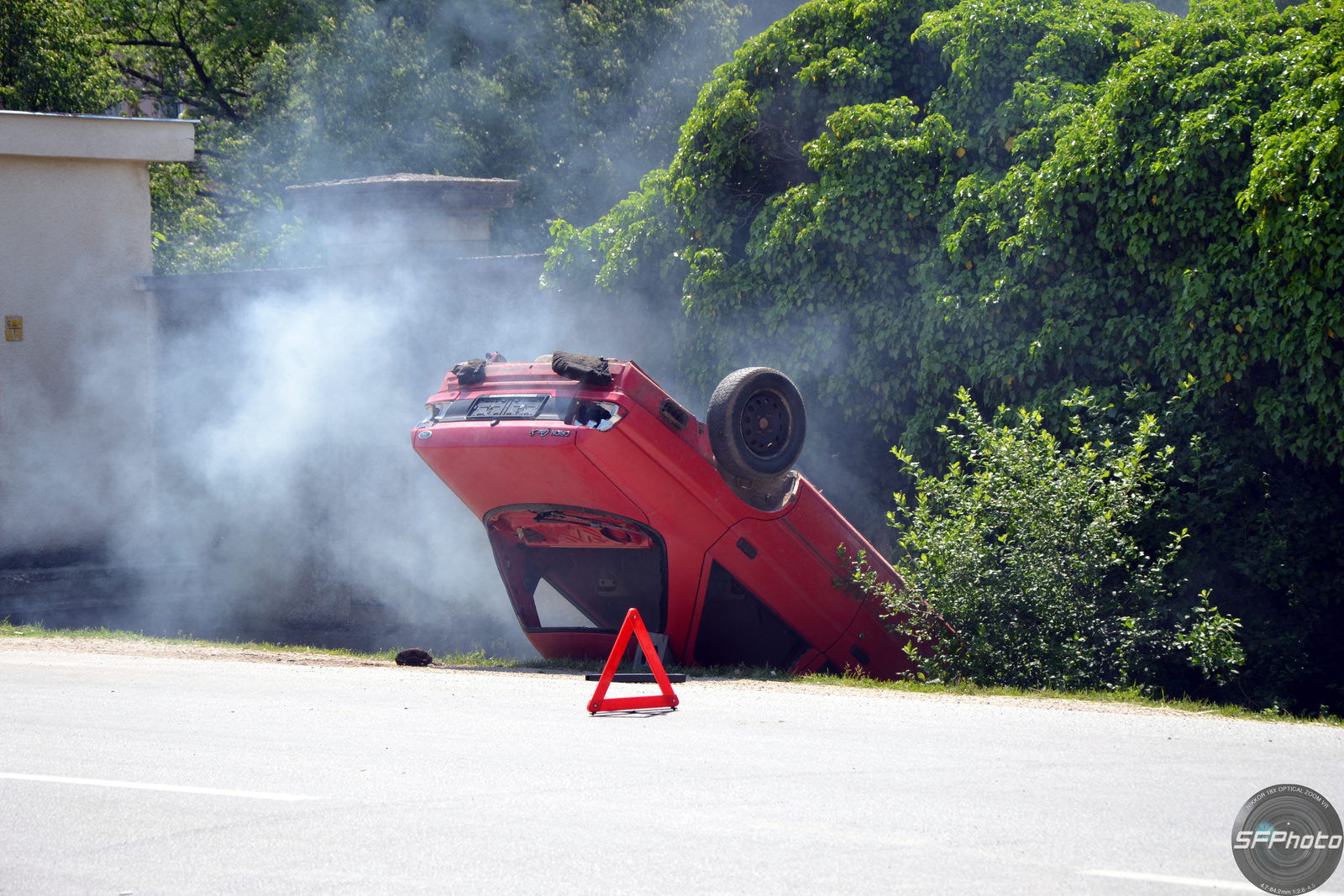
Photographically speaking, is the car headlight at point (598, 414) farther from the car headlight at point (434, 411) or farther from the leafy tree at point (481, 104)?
the leafy tree at point (481, 104)

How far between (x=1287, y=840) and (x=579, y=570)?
6.42m

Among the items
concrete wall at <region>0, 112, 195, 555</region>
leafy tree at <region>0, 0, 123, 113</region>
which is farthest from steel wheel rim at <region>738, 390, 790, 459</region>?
leafy tree at <region>0, 0, 123, 113</region>

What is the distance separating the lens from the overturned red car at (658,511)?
335 inches

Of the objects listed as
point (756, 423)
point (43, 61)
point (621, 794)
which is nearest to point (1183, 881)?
point (621, 794)

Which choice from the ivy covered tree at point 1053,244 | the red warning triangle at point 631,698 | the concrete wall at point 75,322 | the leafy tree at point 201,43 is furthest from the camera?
the leafy tree at point 201,43

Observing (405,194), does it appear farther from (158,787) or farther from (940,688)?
(158,787)

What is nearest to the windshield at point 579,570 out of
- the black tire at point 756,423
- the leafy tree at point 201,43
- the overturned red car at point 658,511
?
the overturned red car at point 658,511

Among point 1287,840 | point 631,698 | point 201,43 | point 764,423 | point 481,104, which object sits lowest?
point 631,698

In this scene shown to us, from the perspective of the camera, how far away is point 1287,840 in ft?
14.4

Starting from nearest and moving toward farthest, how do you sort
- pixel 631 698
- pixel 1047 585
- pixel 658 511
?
pixel 631 698 → pixel 658 511 → pixel 1047 585

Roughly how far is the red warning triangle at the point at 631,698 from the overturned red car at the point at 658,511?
4.64 feet

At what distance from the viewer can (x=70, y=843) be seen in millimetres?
4488

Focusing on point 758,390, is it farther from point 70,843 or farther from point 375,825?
point 70,843

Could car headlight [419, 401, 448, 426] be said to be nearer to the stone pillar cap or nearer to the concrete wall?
the stone pillar cap
